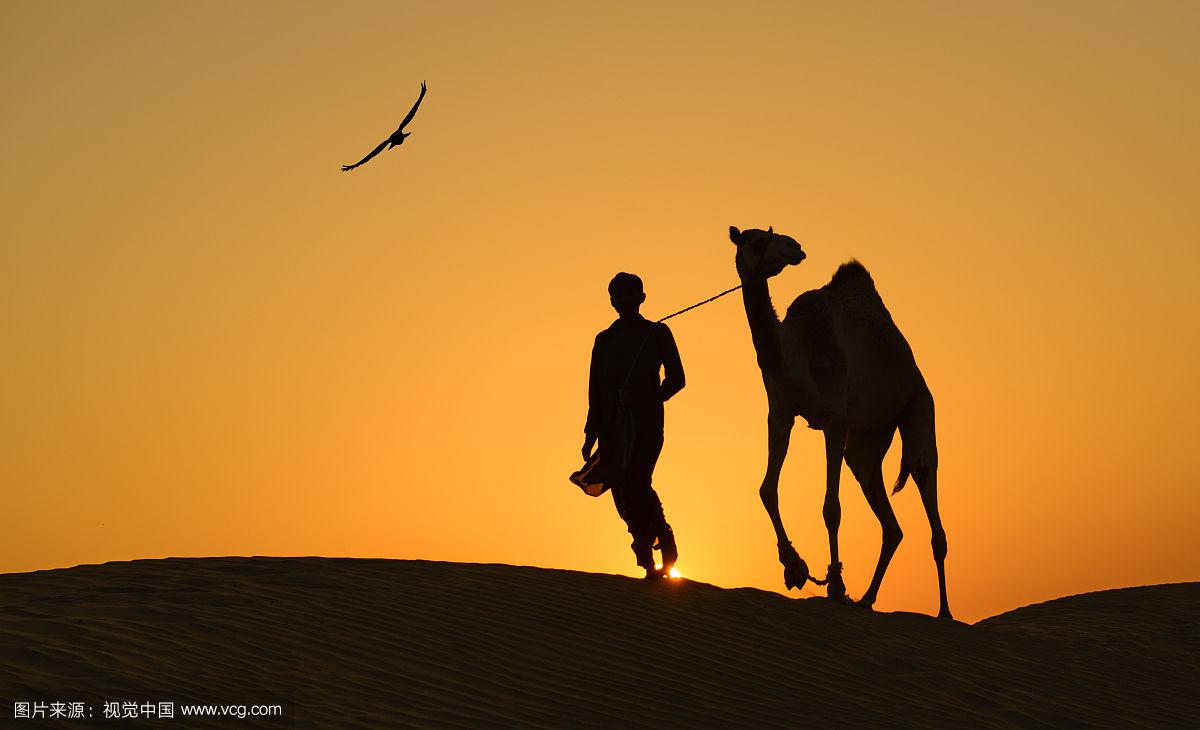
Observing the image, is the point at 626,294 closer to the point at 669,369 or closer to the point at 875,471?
the point at 669,369

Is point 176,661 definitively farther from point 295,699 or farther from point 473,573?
point 473,573

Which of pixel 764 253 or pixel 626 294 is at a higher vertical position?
pixel 764 253

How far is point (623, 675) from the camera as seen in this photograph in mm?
9820

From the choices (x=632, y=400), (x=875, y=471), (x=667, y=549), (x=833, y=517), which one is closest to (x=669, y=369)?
(x=632, y=400)

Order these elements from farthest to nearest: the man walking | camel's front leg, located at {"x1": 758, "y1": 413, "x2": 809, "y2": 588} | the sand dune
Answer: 1. camel's front leg, located at {"x1": 758, "y1": 413, "x2": 809, "y2": 588}
2. the man walking
3. the sand dune

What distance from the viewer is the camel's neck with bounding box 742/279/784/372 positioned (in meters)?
13.6

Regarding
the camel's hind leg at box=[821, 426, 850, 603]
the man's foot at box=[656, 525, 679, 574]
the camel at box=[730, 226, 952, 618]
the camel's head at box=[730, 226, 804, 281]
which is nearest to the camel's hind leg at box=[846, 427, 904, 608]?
the camel at box=[730, 226, 952, 618]

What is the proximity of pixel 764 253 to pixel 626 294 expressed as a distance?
1778mm

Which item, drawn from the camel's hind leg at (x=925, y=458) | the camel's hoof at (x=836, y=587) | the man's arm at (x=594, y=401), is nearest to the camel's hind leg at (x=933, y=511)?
the camel's hind leg at (x=925, y=458)

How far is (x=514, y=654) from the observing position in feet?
32.5

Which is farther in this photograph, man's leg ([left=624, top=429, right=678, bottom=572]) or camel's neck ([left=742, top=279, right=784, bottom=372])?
camel's neck ([left=742, top=279, right=784, bottom=372])

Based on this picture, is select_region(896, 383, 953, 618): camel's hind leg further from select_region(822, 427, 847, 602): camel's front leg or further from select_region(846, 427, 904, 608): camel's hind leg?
select_region(822, 427, 847, 602): camel's front leg

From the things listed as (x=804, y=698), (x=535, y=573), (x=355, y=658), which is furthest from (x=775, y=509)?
(x=355, y=658)

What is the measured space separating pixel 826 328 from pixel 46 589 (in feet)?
23.0
